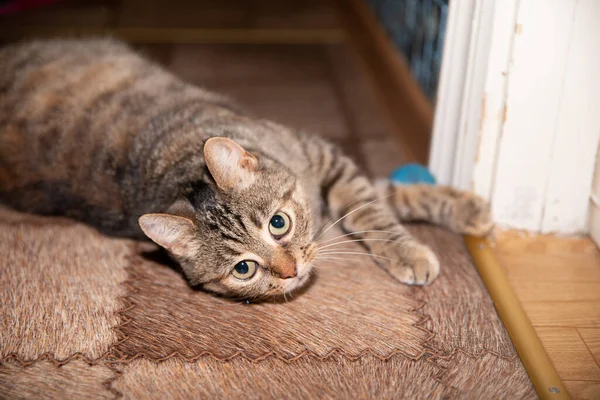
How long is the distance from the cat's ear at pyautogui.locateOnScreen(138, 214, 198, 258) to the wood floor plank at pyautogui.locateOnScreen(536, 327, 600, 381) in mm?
830

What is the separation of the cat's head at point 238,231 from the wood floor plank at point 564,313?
1.80 feet

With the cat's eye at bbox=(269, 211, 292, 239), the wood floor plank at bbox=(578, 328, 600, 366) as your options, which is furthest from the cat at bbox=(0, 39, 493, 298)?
the wood floor plank at bbox=(578, 328, 600, 366)

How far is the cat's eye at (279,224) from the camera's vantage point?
1.42 metres

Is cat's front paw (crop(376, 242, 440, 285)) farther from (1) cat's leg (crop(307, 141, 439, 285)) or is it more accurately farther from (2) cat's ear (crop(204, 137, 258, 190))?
(2) cat's ear (crop(204, 137, 258, 190))

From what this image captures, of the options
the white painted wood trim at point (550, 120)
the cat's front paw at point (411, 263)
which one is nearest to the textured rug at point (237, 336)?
the cat's front paw at point (411, 263)

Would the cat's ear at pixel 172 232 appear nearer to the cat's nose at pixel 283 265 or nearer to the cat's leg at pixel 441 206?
the cat's nose at pixel 283 265

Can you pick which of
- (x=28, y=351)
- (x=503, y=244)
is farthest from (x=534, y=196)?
(x=28, y=351)

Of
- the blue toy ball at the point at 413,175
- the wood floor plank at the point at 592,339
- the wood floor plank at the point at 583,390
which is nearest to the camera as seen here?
the wood floor plank at the point at 583,390

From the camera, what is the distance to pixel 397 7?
2902 mm

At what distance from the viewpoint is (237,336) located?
1392mm

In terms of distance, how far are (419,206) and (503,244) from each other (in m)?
0.26

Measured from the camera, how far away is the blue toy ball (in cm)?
190

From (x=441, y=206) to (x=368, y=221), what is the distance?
0.77 ft

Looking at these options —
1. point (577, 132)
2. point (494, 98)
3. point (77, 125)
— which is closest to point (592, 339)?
point (577, 132)
